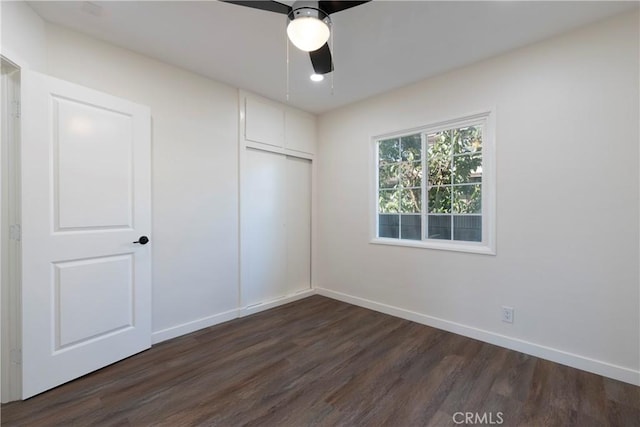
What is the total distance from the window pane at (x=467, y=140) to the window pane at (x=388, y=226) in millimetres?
1019

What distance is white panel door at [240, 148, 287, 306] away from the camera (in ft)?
11.2

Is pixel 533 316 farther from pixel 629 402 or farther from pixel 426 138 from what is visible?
pixel 426 138

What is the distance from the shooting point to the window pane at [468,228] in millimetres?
2822

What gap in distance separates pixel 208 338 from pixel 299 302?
1362 millimetres

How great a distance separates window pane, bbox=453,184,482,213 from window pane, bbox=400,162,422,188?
45cm

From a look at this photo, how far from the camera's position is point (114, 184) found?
2311mm

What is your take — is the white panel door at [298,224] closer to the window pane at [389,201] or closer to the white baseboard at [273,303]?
the white baseboard at [273,303]

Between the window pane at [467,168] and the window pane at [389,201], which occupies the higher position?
the window pane at [467,168]

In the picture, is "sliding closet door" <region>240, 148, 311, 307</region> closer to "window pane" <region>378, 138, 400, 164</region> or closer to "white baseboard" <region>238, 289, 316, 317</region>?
"white baseboard" <region>238, 289, 316, 317</region>

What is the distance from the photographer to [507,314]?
2578 millimetres

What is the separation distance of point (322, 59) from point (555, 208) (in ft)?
7.23

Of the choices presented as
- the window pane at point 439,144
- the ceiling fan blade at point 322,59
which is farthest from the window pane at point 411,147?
the ceiling fan blade at point 322,59

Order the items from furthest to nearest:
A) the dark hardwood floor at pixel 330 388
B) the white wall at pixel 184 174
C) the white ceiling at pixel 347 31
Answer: the white wall at pixel 184 174, the white ceiling at pixel 347 31, the dark hardwood floor at pixel 330 388

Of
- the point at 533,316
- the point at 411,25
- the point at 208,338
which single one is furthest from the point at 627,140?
the point at 208,338
